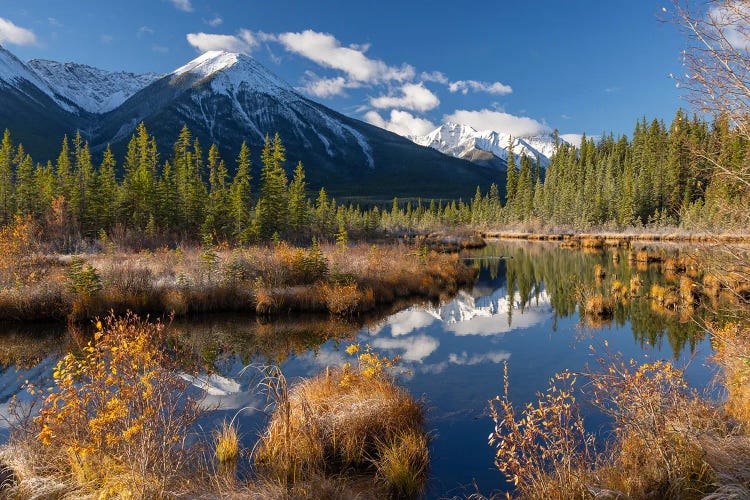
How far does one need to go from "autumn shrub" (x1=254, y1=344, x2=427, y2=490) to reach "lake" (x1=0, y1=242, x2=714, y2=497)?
0.67 m

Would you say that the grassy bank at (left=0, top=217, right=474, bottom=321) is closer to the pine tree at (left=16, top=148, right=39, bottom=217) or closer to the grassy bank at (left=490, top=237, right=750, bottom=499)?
the grassy bank at (left=490, top=237, right=750, bottom=499)

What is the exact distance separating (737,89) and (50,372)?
693 inches

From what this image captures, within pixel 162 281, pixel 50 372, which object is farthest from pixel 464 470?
pixel 162 281

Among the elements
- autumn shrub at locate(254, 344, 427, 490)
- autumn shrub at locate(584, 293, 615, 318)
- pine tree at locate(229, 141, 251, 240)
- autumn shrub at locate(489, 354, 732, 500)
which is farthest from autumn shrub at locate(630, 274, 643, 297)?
pine tree at locate(229, 141, 251, 240)

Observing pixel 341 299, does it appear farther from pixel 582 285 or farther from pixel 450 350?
pixel 582 285

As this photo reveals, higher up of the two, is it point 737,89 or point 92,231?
point 737,89

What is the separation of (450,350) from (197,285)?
1335cm

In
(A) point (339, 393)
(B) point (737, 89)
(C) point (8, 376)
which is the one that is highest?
(B) point (737, 89)

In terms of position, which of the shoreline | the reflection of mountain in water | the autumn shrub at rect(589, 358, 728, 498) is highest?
the shoreline

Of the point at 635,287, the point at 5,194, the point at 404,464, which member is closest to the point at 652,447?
the point at 404,464

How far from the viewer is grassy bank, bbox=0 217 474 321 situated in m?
19.7

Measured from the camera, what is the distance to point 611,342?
53.5 feet

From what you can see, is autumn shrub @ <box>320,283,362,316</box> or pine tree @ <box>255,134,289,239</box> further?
pine tree @ <box>255,134,289,239</box>

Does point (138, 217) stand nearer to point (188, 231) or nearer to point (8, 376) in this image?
point (188, 231)
